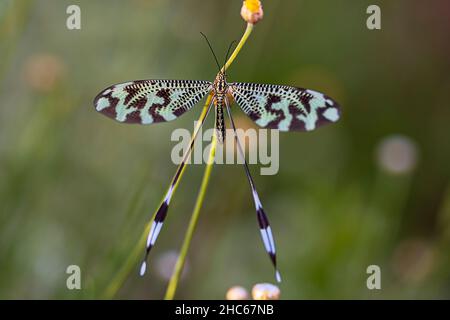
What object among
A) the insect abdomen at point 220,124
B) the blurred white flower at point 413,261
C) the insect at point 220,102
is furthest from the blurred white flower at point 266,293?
the blurred white flower at point 413,261

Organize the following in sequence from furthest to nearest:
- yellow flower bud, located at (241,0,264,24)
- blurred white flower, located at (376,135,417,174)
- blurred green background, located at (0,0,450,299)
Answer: blurred white flower, located at (376,135,417,174) → blurred green background, located at (0,0,450,299) → yellow flower bud, located at (241,0,264,24)

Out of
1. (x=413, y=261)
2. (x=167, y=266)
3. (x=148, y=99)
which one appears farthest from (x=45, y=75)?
(x=413, y=261)

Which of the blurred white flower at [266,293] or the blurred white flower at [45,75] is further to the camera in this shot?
the blurred white flower at [45,75]

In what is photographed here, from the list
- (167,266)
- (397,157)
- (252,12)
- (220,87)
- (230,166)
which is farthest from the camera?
(230,166)

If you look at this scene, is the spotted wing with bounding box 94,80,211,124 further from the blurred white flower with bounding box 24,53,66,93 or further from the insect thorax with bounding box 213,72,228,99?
the blurred white flower with bounding box 24,53,66,93

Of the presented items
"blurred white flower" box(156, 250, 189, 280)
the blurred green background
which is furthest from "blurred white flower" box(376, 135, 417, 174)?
"blurred white flower" box(156, 250, 189, 280)

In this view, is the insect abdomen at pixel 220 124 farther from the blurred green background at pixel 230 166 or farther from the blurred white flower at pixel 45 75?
the blurred white flower at pixel 45 75

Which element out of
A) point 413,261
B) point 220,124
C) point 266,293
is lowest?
point 413,261

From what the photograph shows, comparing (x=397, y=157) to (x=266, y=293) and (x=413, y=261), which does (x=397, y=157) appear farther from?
(x=266, y=293)
